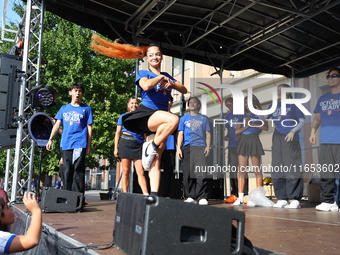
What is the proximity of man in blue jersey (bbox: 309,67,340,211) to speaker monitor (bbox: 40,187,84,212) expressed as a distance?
3.40 meters

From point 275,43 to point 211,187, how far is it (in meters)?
3.84

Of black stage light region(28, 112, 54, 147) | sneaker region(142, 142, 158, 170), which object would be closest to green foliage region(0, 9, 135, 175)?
black stage light region(28, 112, 54, 147)

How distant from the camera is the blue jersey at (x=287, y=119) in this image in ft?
19.1

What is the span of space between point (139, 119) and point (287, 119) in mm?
3230

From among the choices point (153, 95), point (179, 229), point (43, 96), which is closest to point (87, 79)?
point (43, 96)

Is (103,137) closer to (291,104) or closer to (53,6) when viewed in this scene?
(53,6)

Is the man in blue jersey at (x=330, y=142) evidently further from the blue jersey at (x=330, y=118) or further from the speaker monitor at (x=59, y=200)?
the speaker monitor at (x=59, y=200)

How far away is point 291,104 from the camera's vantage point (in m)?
5.96

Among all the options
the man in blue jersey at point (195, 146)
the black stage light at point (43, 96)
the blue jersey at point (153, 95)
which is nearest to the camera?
the blue jersey at point (153, 95)

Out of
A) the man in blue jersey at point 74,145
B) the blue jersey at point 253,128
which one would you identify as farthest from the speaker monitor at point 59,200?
the blue jersey at point 253,128

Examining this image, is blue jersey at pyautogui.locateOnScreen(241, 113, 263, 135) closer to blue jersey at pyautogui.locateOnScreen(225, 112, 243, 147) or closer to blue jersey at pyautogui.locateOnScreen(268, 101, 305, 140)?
blue jersey at pyautogui.locateOnScreen(225, 112, 243, 147)

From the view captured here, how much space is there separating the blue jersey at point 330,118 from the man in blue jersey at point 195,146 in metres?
1.75

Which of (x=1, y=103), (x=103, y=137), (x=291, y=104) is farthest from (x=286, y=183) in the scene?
(x=103, y=137)

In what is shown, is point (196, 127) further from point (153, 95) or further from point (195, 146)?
point (153, 95)
